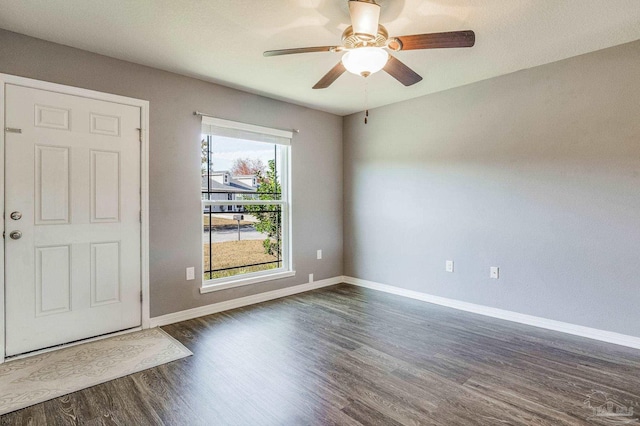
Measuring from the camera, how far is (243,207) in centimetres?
396

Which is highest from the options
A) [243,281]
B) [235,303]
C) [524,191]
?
[524,191]

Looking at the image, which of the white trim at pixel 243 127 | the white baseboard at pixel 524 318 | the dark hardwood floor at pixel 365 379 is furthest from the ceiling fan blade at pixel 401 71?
the white baseboard at pixel 524 318

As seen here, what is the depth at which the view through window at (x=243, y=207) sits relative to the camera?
3690 mm

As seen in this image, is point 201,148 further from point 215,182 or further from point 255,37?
point 255,37

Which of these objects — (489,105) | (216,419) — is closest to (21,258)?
(216,419)

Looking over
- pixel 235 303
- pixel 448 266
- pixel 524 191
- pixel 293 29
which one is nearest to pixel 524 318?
pixel 448 266

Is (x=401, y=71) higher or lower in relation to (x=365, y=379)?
higher

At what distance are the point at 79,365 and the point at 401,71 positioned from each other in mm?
3085

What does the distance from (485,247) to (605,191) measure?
1.10 m

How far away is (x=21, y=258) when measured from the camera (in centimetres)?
254

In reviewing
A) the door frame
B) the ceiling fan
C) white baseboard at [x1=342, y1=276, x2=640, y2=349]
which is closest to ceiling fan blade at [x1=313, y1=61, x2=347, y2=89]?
the ceiling fan

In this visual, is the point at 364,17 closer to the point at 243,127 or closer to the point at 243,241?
the point at 243,127

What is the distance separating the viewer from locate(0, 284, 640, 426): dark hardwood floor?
1.86 meters

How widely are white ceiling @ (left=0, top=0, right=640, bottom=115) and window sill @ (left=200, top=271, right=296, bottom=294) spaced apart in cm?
217
